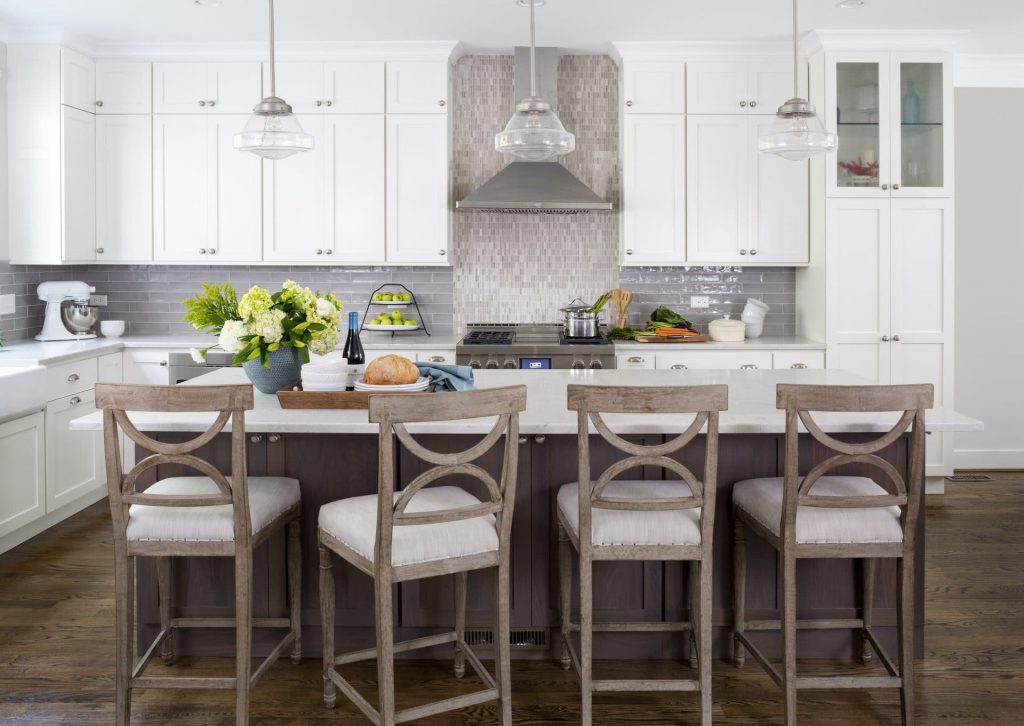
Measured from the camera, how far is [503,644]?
91.3 inches

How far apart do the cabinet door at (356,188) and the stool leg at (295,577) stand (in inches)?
109

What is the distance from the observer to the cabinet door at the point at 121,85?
5199mm

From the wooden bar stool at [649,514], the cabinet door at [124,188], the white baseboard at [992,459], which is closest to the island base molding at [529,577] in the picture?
the wooden bar stool at [649,514]

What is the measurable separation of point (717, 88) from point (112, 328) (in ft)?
13.0

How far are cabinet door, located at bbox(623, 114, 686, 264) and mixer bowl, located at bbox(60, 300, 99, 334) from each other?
10.8 feet

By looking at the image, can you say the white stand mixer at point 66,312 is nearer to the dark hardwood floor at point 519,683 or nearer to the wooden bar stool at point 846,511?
the dark hardwood floor at point 519,683

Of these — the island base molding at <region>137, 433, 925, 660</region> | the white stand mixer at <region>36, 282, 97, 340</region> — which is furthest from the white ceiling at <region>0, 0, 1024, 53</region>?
the island base molding at <region>137, 433, 925, 660</region>

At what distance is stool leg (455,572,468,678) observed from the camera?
2.68 metres

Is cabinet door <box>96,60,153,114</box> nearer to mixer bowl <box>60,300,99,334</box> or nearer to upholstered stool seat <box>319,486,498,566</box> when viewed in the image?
mixer bowl <box>60,300,99,334</box>

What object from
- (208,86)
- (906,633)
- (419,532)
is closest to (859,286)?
(906,633)

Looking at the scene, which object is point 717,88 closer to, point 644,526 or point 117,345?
point 644,526

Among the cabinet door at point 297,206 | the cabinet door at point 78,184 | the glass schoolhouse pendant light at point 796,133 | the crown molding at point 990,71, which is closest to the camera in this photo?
the glass schoolhouse pendant light at point 796,133

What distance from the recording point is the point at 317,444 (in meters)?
2.83

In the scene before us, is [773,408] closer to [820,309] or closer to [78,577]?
[820,309]
